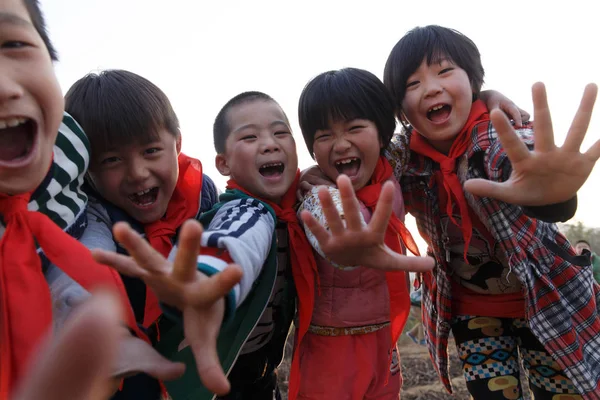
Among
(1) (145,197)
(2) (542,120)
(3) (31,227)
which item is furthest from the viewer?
(1) (145,197)

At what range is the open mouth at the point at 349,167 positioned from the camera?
2.02 m

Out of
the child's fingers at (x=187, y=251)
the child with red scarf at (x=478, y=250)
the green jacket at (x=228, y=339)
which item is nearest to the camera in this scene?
the child's fingers at (x=187, y=251)

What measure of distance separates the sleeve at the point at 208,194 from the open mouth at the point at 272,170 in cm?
28

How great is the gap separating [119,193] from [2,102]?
0.58 metres

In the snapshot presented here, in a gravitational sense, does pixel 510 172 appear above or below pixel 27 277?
above

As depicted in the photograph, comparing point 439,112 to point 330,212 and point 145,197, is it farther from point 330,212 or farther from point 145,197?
point 145,197

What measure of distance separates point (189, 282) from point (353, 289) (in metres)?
0.98

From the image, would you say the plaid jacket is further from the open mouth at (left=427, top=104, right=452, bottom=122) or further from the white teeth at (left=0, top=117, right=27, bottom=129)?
the white teeth at (left=0, top=117, right=27, bottom=129)

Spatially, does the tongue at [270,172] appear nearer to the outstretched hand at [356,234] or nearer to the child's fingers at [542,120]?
the outstretched hand at [356,234]

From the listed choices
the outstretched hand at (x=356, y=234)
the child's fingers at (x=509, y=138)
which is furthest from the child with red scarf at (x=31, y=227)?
the child's fingers at (x=509, y=138)

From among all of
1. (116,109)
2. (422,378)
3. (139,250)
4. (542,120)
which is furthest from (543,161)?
(422,378)

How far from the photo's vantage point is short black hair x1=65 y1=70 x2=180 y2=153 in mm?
1675

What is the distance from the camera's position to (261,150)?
195 cm

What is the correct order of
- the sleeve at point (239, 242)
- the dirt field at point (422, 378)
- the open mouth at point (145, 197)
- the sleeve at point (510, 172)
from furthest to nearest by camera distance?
the dirt field at point (422, 378) < the open mouth at point (145, 197) < the sleeve at point (510, 172) < the sleeve at point (239, 242)
